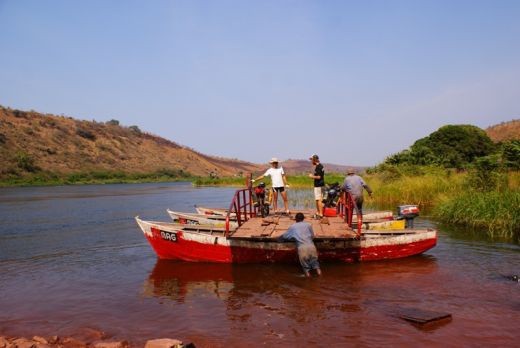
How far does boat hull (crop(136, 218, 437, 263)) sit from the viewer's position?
11.4 m

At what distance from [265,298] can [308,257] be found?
5.31 ft

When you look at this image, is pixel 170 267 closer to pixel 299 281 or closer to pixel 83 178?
pixel 299 281

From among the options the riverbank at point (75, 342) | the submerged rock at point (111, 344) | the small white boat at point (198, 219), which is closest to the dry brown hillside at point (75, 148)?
the small white boat at point (198, 219)

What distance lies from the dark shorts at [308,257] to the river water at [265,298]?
1.20 ft

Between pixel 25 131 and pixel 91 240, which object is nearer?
pixel 91 240

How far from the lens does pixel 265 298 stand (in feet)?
30.1

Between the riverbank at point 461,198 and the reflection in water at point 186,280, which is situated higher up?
the riverbank at point 461,198

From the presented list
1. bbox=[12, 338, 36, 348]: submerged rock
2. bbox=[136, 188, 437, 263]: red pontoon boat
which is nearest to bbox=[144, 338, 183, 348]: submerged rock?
bbox=[12, 338, 36, 348]: submerged rock

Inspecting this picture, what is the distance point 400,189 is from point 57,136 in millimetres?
75990

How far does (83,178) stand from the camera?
7300cm

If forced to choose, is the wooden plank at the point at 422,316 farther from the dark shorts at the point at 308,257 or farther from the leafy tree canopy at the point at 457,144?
the leafy tree canopy at the point at 457,144

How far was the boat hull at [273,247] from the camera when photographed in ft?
37.4

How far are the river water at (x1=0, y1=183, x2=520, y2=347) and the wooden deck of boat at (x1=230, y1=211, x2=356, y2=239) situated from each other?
3.27ft

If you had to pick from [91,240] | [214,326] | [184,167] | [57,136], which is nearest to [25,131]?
[57,136]
